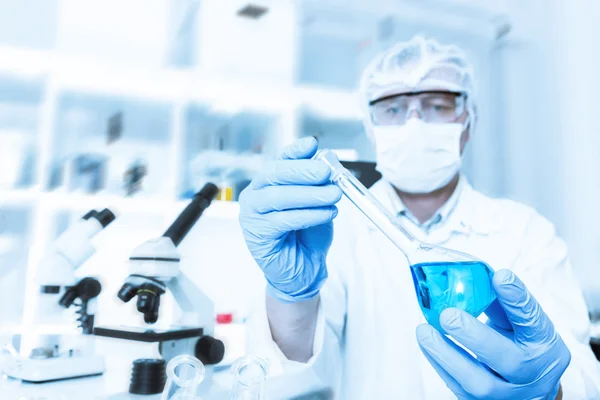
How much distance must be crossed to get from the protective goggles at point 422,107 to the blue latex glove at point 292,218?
48 cm

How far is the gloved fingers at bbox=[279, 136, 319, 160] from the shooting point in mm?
761

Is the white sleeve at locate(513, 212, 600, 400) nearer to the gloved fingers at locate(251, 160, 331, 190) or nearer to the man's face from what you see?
the man's face

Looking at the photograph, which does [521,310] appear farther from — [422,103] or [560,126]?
[560,126]

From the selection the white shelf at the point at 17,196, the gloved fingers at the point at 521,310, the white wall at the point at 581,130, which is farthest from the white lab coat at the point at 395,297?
the white wall at the point at 581,130

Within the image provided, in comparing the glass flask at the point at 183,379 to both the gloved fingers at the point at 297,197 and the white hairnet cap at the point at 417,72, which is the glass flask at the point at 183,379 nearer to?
the gloved fingers at the point at 297,197

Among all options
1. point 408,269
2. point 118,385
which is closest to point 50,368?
point 118,385

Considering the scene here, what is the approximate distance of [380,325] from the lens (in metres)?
1.09

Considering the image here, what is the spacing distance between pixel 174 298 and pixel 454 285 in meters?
0.68

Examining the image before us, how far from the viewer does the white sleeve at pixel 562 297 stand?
0.88 meters

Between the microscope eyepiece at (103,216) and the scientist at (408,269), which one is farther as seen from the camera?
the microscope eyepiece at (103,216)

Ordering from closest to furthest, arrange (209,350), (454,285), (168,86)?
(454,285) < (209,350) < (168,86)

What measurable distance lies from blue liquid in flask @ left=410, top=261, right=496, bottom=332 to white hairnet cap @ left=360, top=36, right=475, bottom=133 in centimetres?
62

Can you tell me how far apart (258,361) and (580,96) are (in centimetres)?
176

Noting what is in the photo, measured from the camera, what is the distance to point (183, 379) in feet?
2.32
